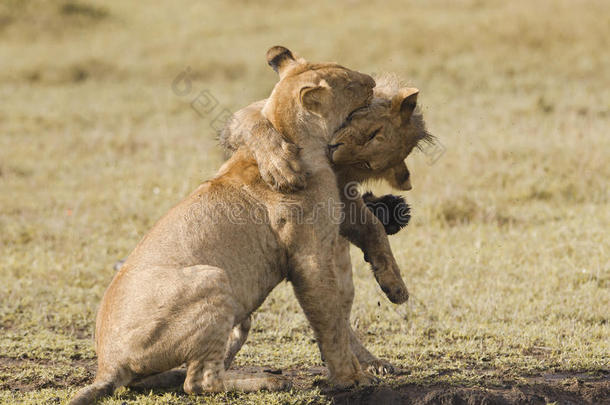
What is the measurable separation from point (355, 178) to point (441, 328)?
5.63 ft

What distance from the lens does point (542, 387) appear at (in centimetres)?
498

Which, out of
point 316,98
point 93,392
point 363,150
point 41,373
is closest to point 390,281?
point 363,150

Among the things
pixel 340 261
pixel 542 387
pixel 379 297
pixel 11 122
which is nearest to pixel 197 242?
pixel 340 261

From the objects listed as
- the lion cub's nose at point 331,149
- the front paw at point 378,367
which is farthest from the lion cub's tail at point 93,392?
the lion cub's nose at point 331,149

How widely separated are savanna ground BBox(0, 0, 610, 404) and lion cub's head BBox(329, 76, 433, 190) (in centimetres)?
132

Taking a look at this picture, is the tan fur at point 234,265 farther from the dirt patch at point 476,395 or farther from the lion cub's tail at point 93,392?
the dirt patch at point 476,395

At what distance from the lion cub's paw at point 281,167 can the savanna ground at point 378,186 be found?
1154 mm

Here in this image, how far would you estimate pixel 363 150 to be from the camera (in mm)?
5184

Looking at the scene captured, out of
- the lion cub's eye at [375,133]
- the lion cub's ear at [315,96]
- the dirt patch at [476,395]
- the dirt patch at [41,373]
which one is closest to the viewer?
the dirt patch at [476,395]

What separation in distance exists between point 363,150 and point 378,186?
68cm

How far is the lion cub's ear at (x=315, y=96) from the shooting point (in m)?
4.91

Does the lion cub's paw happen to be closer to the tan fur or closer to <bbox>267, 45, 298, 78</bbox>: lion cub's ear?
the tan fur

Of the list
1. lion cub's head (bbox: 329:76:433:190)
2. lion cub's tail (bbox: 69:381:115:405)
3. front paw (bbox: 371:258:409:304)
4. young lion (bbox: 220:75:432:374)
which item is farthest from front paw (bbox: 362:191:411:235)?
lion cub's tail (bbox: 69:381:115:405)

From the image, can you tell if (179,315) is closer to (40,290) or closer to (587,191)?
(40,290)
